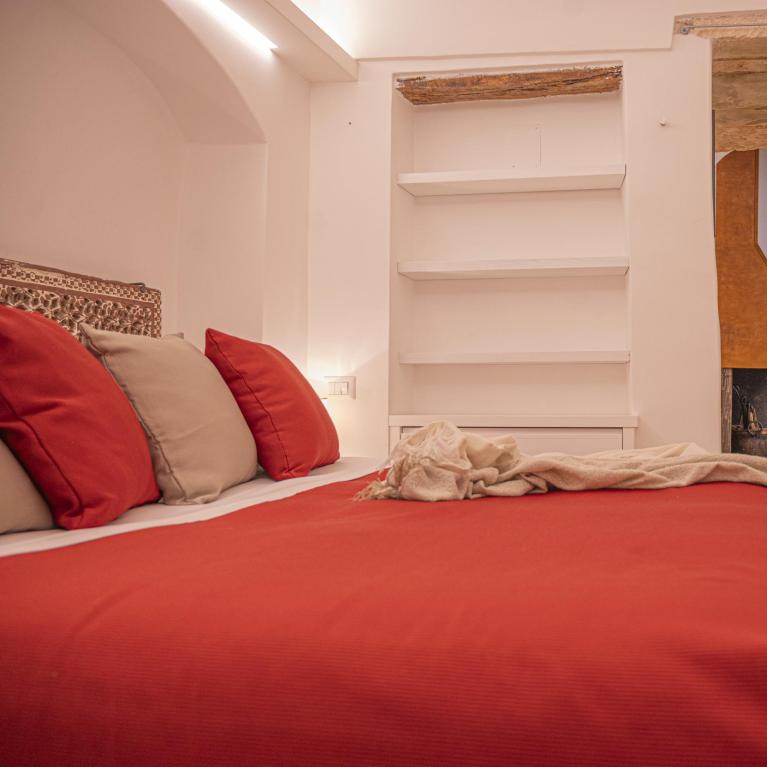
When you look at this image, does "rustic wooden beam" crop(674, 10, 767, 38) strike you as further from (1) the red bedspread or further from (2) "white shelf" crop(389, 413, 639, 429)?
(1) the red bedspread

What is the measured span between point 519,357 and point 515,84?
1.35 m

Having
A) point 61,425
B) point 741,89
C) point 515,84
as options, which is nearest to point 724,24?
point 741,89

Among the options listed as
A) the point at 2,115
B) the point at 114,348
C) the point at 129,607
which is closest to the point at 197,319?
the point at 2,115

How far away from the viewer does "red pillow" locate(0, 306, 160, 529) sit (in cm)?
148

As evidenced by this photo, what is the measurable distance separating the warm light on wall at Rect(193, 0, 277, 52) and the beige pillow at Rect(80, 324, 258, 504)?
1.95m

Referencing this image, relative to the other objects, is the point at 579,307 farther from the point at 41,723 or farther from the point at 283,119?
the point at 41,723

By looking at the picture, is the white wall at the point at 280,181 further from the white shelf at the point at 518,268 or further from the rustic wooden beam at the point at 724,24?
the rustic wooden beam at the point at 724,24

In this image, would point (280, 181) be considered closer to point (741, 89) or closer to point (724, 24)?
point (724, 24)

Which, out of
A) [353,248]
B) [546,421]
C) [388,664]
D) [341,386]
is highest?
[353,248]

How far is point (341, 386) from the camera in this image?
4.18m

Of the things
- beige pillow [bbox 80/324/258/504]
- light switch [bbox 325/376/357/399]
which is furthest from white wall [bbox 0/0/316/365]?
beige pillow [bbox 80/324/258/504]

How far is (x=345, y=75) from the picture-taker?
4.21 meters

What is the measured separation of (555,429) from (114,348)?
252 cm

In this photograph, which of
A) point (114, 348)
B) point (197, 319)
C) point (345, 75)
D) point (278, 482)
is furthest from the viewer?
point (345, 75)
